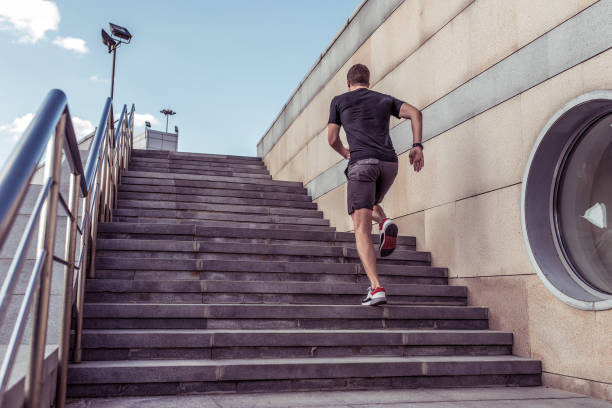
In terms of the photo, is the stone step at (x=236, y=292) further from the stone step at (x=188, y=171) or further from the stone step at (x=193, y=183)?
the stone step at (x=188, y=171)

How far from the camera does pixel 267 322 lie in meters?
4.23

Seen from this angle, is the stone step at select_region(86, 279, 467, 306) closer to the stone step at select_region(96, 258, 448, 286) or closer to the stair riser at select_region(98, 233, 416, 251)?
the stone step at select_region(96, 258, 448, 286)

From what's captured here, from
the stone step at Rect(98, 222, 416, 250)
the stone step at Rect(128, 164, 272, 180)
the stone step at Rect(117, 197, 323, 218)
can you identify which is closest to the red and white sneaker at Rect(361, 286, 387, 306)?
the stone step at Rect(98, 222, 416, 250)

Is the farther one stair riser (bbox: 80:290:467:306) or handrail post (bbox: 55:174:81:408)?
stair riser (bbox: 80:290:467:306)

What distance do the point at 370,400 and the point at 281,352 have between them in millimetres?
812

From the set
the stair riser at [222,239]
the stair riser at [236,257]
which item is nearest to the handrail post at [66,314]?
the stair riser at [236,257]

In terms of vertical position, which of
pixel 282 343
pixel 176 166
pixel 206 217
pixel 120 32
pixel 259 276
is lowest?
pixel 282 343

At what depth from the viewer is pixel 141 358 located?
366cm

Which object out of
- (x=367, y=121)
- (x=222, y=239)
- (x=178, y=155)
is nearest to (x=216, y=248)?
(x=222, y=239)

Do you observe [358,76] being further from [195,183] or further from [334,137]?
[195,183]

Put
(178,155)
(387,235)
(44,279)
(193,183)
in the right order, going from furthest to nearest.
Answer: (178,155), (193,183), (387,235), (44,279)

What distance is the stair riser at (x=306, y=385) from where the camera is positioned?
10.7 ft

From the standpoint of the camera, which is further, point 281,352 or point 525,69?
point 525,69

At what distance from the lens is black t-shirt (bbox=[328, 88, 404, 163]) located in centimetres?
470
